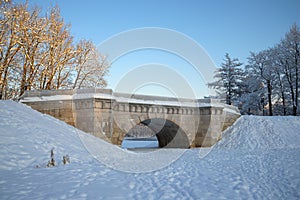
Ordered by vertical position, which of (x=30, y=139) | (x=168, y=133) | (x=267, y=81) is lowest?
(x=168, y=133)

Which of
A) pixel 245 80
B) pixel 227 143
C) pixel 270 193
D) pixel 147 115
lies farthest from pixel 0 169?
pixel 245 80

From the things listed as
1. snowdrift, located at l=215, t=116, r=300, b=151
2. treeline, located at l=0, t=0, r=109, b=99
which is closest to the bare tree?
treeline, located at l=0, t=0, r=109, b=99

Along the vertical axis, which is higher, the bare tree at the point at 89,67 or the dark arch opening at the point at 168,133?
the bare tree at the point at 89,67

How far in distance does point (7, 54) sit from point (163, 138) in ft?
41.4

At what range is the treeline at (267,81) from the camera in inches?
775

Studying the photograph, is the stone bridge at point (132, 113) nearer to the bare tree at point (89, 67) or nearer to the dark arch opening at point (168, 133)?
the dark arch opening at point (168, 133)

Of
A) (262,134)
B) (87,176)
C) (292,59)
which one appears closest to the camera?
(87,176)

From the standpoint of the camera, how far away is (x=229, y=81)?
2544cm

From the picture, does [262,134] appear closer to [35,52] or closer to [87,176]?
[87,176]

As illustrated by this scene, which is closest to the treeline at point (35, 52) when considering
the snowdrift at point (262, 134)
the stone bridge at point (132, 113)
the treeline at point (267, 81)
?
the stone bridge at point (132, 113)

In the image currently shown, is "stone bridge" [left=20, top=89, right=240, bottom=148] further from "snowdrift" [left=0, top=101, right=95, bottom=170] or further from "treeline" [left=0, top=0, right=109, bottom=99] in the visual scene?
"treeline" [left=0, top=0, right=109, bottom=99]

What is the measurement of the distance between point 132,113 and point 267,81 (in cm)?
1887

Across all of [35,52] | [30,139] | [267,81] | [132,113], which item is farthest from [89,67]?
[267,81]

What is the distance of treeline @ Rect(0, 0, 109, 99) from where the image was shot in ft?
41.8
